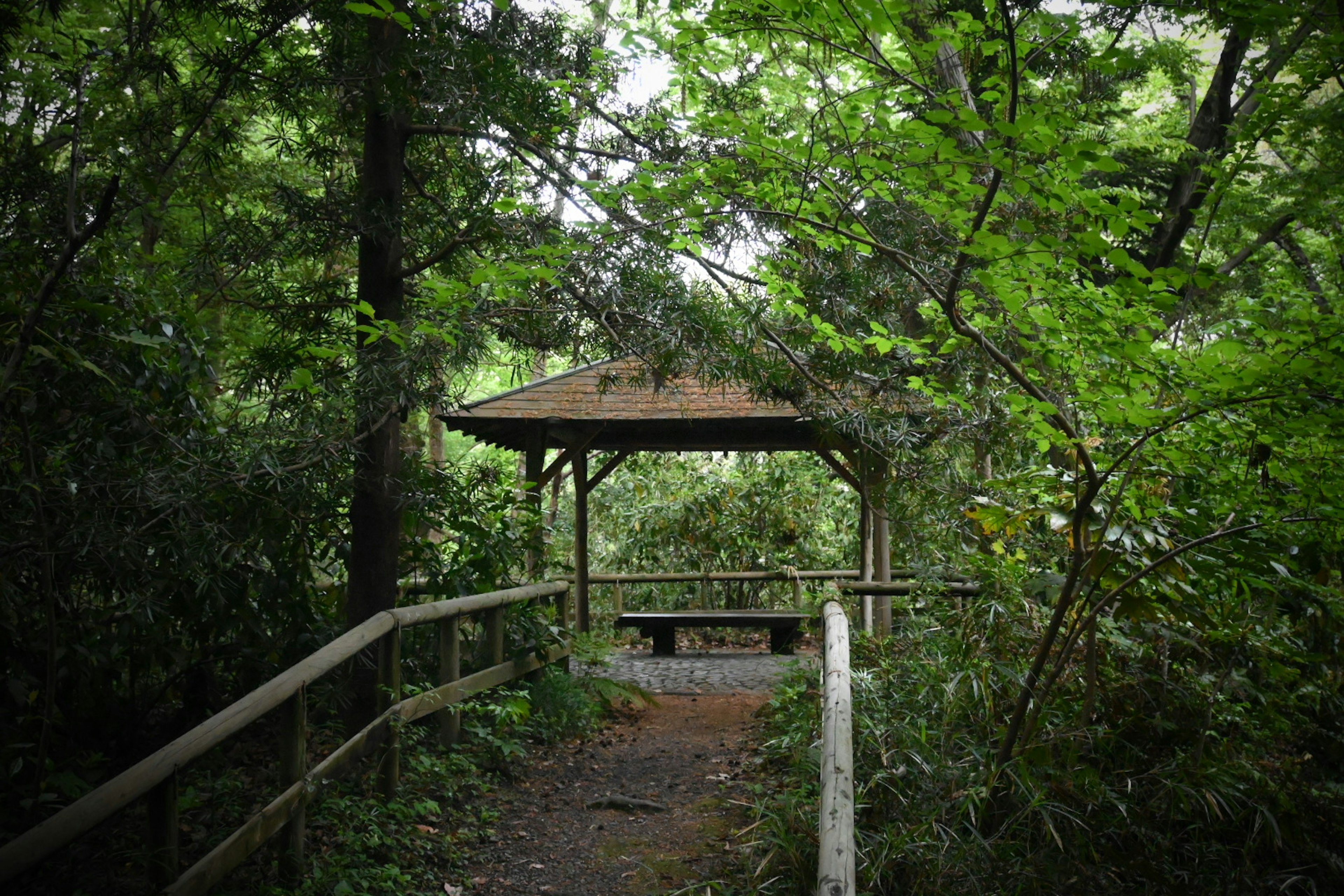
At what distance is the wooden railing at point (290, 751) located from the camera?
2.41 metres

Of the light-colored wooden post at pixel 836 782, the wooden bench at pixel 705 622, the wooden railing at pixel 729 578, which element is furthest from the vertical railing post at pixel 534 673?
the wooden railing at pixel 729 578

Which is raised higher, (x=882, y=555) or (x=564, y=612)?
(x=882, y=555)

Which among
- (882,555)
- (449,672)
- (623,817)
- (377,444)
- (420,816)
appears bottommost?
(623,817)

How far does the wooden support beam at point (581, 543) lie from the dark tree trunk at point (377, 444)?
5108 millimetres

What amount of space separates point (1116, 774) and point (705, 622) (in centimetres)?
767

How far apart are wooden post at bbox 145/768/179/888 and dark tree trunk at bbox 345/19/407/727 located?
2551mm

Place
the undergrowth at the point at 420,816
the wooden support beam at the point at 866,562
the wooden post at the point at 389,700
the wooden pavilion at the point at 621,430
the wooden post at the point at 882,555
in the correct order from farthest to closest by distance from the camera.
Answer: the wooden pavilion at the point at 621,430 → the wooden support beam at the point at 866,562 → the wooden post at the point at 882,555 → the wooden post at the point at 389,700 → the undergrowth at the point at 420,816

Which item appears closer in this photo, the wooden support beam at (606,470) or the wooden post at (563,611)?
the wooden post at (563,611)

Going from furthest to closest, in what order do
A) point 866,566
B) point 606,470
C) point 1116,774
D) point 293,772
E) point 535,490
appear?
point 606,470
point 866,566
point 535,490
point 1116,774
point 293,772

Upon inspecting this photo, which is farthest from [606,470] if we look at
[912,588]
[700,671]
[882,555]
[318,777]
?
[318,777]

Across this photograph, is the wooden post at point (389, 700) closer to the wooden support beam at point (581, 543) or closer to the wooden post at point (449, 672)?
the wooden post at point (449, 672)

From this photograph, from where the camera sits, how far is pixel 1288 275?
4.52m

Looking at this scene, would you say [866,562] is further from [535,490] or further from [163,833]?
[163,833]

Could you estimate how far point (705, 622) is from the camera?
1155cm
